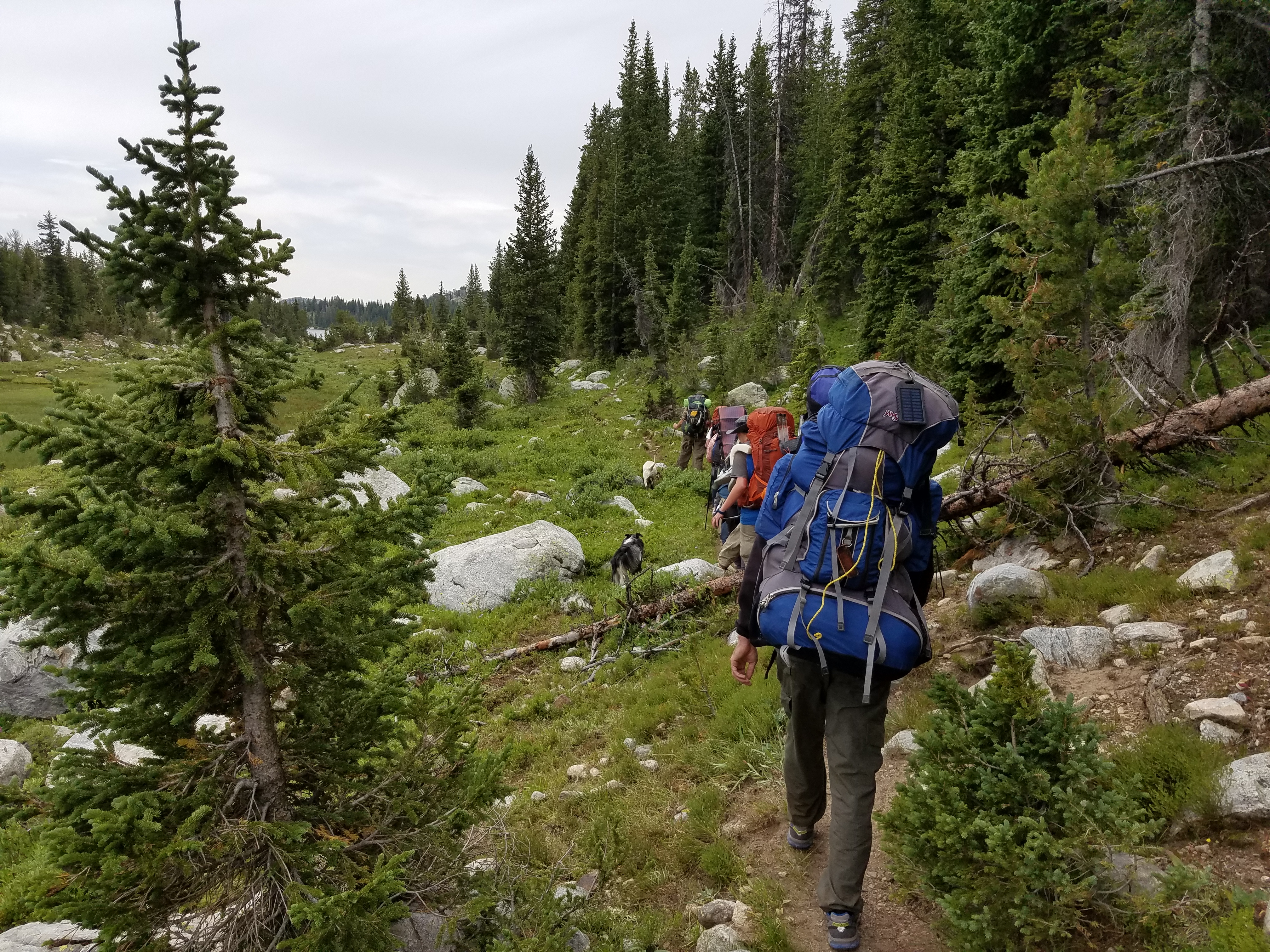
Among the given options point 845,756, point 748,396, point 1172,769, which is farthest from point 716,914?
point 748,396

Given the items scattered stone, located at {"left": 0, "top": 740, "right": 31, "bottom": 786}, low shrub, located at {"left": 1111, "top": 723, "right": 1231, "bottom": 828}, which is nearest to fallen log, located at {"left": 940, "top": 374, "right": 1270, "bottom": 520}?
low shrub, located at {"left": 1111, "top": 723, "right": 1231, "bottom": 828}

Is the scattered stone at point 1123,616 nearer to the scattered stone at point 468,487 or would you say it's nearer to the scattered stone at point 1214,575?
the scattered stone at point 1214,575

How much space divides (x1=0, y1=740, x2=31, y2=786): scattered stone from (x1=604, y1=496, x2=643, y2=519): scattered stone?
10.1m

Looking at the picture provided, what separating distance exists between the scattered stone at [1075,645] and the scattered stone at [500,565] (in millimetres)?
7529

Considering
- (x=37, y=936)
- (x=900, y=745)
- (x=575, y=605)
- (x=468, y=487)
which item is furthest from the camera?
(x=468, y=487)

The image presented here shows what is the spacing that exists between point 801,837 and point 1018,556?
466 centimetres

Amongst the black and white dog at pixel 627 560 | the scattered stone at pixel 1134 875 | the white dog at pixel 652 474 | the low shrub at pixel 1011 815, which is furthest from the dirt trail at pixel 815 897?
the white dog at pixel 652 474

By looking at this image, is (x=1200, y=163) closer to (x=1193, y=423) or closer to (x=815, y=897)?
(x=1193, y=423)

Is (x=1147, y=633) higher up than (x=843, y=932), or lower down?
higher up

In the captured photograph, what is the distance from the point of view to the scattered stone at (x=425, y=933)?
3078mm

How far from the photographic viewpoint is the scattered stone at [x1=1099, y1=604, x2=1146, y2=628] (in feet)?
17.0

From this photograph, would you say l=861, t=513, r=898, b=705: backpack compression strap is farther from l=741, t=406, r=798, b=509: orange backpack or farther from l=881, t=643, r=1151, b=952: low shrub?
l=741, t=406, r=798, b=509: orange backpack

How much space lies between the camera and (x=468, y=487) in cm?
1703

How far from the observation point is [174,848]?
240 cm
